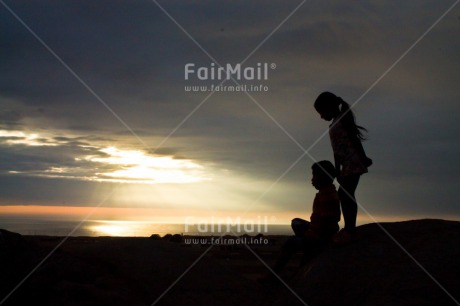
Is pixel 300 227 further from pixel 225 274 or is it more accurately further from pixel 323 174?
pixel 225 274

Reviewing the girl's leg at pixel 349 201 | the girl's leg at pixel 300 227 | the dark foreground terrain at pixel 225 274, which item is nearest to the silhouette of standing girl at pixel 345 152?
the girl's leg at pixel 349 201

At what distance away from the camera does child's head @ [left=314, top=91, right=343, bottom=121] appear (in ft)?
24.6

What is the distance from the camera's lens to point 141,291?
8.62 meters

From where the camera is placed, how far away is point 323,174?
7.81 metres

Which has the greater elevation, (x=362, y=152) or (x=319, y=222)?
(x=362, y=152)

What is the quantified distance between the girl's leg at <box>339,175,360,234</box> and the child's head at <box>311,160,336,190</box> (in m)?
0.54

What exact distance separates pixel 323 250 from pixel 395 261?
4.85 feet

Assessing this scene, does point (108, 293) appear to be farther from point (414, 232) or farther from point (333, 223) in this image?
point (414, 232)

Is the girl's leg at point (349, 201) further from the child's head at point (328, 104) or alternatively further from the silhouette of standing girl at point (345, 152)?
the child's head at point (328, 104)

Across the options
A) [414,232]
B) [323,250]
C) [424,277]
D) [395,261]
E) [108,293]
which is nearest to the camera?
[424,277]

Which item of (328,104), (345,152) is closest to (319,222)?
(345,152)

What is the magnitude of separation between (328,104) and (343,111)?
0.23 metres

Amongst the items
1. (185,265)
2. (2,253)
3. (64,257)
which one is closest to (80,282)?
(64,257)

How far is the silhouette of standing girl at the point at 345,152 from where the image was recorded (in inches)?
281
